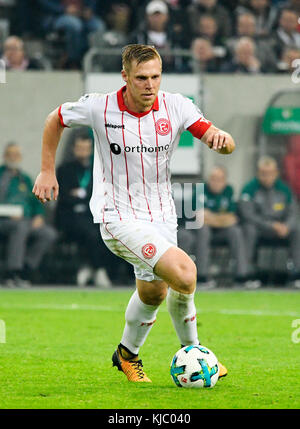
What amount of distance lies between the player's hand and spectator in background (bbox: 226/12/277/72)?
33.0 ft

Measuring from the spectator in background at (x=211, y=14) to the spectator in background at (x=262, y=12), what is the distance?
458 millimetres

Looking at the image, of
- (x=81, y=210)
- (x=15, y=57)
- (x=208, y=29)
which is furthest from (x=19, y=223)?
(x=208, y=29)

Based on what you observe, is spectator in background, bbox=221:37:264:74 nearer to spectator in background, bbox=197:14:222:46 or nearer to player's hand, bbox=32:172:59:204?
spectator in background, bbox=197:14:222:46

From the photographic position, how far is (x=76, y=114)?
23.1 ft

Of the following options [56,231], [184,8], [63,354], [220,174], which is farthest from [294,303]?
[184,8]

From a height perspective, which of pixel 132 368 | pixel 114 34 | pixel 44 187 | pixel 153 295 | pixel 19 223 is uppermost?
pixel 114 34

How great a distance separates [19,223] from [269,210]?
373 cm

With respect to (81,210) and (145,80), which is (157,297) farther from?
(81,210)

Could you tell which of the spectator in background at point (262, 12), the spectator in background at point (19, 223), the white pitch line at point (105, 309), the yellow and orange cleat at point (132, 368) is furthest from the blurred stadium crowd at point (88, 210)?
the yellow and orange cleat at point (132, 368)

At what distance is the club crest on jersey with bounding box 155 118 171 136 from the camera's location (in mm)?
6957

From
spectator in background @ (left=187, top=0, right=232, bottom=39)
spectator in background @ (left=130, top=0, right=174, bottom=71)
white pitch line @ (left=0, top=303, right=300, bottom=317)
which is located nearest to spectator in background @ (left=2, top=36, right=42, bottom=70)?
spectator in background @ (left=130, top=0, right=174, bottom=71)

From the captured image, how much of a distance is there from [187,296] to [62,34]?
10.5m

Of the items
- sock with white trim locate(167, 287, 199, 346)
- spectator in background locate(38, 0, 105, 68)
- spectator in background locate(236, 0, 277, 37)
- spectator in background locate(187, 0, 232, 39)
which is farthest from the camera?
spectator in background locate(236, 0, 277, 37)

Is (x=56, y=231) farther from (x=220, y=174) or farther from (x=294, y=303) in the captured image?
(x=294, y=303)
